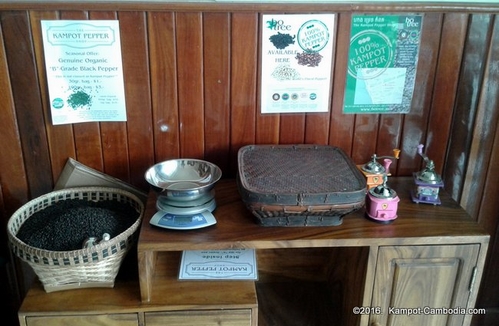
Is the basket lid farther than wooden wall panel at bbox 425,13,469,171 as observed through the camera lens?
No

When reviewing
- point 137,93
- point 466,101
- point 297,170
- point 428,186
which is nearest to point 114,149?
point 137,93

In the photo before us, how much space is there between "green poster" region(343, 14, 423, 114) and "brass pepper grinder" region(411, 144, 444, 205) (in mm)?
211

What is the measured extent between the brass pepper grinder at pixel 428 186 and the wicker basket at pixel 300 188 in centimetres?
20

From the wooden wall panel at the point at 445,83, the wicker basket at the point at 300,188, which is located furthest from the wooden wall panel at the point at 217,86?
the wooden wall panel at the point at 445,83

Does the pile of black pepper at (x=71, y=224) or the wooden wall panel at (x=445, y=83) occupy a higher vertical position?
the wooden wall panel at (x=445, y=83)

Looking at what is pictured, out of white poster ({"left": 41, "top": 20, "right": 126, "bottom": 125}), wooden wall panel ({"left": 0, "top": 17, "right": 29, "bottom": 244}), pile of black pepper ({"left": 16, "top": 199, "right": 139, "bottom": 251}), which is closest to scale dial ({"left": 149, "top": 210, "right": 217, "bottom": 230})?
pile of black pepper ({"left": 16, "top": 199, "right": 139, "bottom": 251})

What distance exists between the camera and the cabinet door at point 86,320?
1077 mm

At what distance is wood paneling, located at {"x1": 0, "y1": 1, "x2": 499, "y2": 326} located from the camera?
3.97 ft

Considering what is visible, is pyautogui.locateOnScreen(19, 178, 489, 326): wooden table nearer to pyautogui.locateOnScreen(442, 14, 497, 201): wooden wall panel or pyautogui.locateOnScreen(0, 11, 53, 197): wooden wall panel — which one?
pyautogui.locateOnScreen(442, 14, 497, 201): wooden wall panel

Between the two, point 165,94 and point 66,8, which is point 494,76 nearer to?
point 165,94


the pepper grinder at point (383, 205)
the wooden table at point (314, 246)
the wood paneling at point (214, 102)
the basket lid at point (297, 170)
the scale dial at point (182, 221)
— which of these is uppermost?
the wood paneling at point (214, 102)

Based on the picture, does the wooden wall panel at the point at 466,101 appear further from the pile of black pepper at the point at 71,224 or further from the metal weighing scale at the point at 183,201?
the pile of black pepper at the point at 71,224

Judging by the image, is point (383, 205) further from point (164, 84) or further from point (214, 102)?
point (164, 84)

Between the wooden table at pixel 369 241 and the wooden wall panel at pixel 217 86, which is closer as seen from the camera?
the wooden table at pixel 369 241
